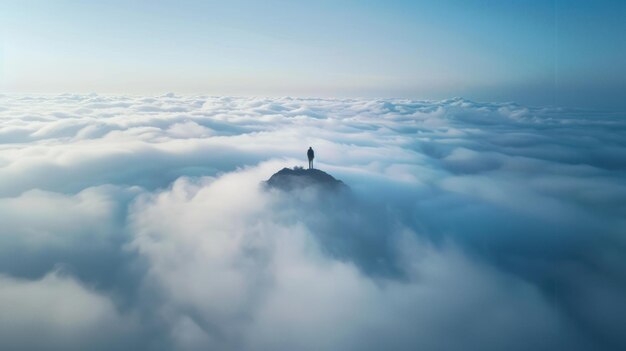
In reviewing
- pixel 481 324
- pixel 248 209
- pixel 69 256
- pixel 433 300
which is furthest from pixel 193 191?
pixel 481 324

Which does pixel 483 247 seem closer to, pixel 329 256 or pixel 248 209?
pixel 329 256

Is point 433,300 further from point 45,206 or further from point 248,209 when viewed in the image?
point 45,206

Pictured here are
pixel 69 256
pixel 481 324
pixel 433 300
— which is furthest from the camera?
pixel 69 256

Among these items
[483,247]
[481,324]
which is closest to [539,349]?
[481,324]

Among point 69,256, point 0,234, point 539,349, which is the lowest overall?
point 539,349

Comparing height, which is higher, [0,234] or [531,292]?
[0,234]

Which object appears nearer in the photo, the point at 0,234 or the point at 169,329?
the point at 169,329

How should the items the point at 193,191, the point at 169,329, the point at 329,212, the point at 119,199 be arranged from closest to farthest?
the point at 169,329 < the point at 329,212 < the point at 119,199 < the point at 193,191
